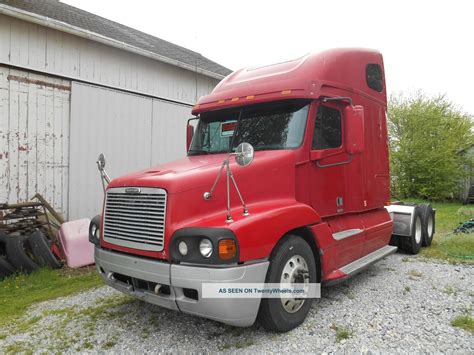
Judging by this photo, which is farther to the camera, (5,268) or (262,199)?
(5,268)

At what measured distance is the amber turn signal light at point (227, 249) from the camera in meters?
2.93

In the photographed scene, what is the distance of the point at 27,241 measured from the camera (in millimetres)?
5996

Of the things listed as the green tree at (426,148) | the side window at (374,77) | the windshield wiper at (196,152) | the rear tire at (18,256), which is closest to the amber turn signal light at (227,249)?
the windshield wiper at (196,152)

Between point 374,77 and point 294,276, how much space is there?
3.66 metres

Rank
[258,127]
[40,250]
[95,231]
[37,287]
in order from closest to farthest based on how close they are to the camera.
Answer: [95,231], [258,127], [37,287], [40,250]

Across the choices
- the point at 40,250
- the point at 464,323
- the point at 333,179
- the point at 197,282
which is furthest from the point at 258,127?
the point at 40,250

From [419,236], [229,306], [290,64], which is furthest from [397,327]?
[419,236]

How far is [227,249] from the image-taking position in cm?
296

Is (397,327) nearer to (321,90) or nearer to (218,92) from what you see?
(321,90)

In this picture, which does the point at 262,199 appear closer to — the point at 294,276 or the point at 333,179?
the point at 294,276

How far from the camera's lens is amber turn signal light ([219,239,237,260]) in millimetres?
2934

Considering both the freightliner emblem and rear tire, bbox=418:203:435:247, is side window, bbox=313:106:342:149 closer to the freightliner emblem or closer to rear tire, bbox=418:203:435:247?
the freightliner emblem

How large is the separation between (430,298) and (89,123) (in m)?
7.01

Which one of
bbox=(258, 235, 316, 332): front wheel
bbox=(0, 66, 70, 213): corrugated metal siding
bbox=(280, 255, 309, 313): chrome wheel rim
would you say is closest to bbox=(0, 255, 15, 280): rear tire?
bbox=(0, 66, 70, 213): corrugated metal siding
